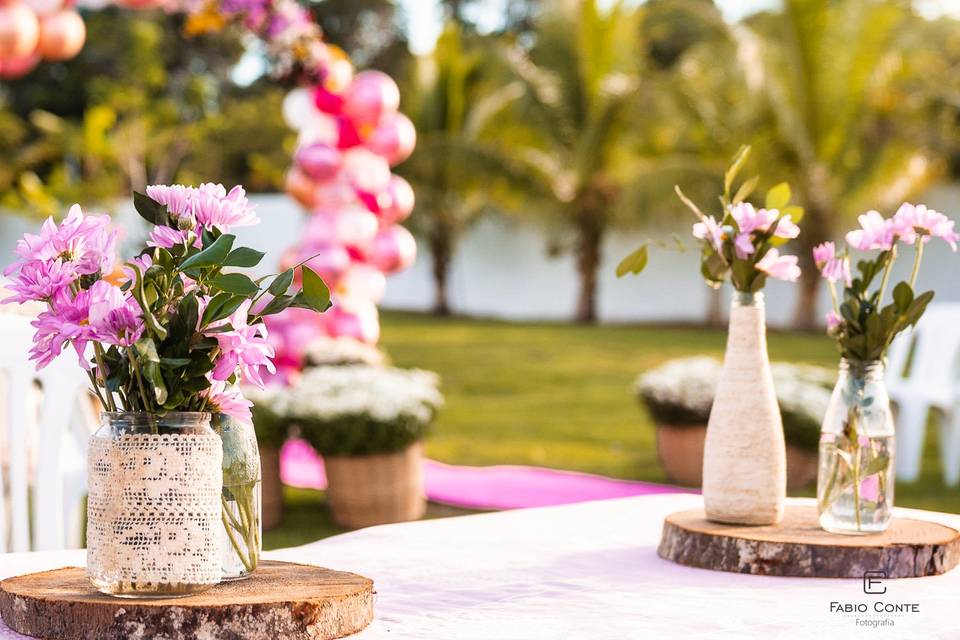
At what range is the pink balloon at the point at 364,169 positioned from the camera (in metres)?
6.87

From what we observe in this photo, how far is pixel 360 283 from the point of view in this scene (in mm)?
6992

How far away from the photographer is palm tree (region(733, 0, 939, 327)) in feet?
45.6

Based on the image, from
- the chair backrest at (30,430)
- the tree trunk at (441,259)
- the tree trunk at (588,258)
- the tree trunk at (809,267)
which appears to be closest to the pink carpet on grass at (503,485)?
the chair backrest at (30,430)

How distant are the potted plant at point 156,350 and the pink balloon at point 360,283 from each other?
5.66m

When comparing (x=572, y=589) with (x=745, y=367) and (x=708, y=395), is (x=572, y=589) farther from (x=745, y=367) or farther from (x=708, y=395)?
(x=708, y=395)

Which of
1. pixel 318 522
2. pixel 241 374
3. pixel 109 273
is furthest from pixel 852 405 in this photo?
pixel 318 522

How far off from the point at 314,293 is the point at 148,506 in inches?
9.6

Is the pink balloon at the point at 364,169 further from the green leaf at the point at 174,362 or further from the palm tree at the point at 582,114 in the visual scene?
the palm tree at the point at 582,114

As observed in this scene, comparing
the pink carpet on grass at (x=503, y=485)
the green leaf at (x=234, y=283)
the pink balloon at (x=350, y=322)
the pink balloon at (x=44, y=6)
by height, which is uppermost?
the pink balloon at (x=44, y=6)

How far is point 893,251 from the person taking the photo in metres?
1.73

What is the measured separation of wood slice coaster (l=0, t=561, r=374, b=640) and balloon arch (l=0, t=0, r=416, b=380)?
529 centimetres

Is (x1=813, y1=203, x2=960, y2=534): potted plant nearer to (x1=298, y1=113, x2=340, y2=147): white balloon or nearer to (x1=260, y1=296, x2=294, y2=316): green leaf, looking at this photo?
(x1=260, y1=296, x2=294, y2=316): green leaf

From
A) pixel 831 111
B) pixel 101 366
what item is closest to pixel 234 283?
pixel 101 366

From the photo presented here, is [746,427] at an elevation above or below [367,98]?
below
